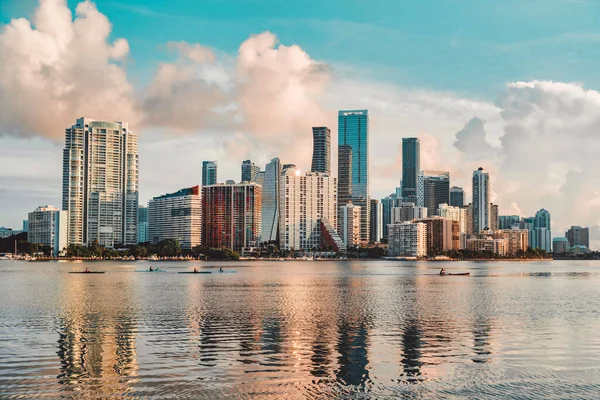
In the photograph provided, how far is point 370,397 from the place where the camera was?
38.5 meters

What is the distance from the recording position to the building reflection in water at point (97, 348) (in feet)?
134

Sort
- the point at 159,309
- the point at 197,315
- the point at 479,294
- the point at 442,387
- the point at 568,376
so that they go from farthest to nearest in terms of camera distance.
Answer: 1. the point at 479,294
2. the point at 159,309
3. the point at 197,315
4. the point at 568,376
5. the point at 442,387

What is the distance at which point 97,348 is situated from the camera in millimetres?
52562

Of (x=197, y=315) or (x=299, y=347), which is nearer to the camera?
(x=299, y=347)

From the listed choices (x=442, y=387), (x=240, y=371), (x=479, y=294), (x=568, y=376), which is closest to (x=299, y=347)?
(x=240, y=371)

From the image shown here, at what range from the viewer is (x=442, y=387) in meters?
40.9

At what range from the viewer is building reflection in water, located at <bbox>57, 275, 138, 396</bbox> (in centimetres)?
4097

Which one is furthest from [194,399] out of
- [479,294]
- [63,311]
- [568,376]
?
[479,294]

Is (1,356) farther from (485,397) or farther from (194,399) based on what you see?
(485,397)

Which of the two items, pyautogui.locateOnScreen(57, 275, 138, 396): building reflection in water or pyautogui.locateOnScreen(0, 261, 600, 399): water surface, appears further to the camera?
pyautogui.locateOnScreen(57, 275, 138, 396): building reflection in water

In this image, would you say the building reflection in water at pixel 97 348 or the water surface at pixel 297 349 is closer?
the water surface at pixel 297 349

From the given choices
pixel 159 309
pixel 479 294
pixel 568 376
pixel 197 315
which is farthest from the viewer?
pixel 479 294

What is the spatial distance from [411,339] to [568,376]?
1671 centimetres

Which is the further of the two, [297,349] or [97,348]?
[297,349]
